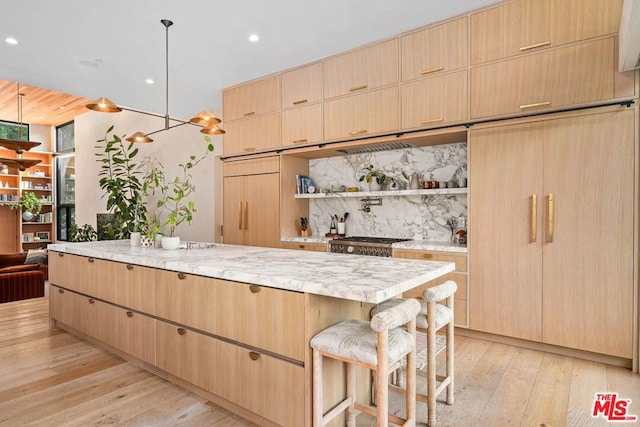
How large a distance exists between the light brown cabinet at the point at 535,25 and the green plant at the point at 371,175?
152cm

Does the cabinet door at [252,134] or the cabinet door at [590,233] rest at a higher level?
the cabinet door at [252,134]

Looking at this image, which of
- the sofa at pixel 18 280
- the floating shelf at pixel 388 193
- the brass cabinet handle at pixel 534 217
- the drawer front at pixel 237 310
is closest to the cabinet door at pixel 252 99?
the floating shelf at pixel 388 193

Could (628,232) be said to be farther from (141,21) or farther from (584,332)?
(141,21)

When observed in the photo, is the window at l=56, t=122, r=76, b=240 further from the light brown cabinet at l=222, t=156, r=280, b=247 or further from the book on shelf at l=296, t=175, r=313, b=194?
the book on shelf at l=296, t=175, r=313, b=194

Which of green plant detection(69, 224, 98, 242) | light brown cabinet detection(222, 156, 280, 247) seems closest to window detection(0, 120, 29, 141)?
green plant detection(69, 224, 98, 242)

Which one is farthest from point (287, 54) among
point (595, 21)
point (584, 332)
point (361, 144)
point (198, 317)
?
point (584, 332)

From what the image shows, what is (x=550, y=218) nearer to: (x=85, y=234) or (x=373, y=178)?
(x=373, y=178)

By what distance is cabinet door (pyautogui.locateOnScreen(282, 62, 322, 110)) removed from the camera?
427 centimetres

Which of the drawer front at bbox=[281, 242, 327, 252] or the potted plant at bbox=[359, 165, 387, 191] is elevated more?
the potted plant at bbox=[359, 165, 387, 191]

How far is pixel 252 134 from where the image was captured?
4.88 m

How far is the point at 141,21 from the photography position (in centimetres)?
332

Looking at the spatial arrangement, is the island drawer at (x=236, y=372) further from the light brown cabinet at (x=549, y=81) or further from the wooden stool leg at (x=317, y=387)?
the light brown cabinet at (x=549, y=81)

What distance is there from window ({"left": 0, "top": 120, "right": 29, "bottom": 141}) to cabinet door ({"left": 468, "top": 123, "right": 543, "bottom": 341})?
10.5 metres

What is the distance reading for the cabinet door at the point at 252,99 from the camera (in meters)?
4.67
